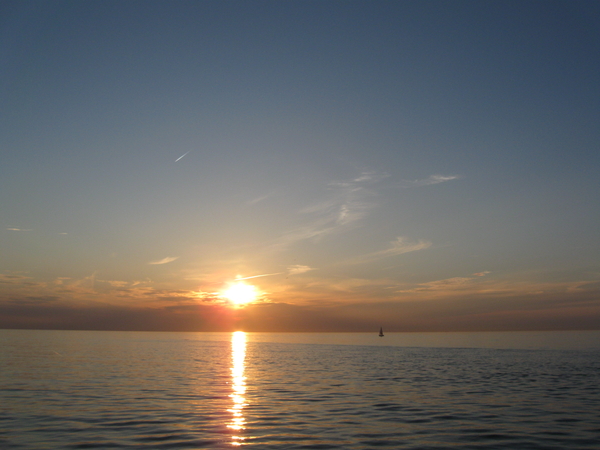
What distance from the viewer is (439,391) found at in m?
34.8

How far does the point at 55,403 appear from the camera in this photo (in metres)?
28.1

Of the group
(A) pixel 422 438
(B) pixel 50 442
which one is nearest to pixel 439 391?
(A) pixel 422 438

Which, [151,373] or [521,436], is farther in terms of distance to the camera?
[151,373]

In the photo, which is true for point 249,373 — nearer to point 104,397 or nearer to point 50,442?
point 104,397

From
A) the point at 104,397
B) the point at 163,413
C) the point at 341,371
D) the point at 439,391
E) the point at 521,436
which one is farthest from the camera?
the point at 341,371

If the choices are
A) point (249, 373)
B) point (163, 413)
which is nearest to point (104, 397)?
point (163, 413)

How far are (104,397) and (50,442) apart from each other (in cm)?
1282

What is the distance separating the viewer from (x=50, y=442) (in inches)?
738

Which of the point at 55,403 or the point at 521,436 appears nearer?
the point at 521,436

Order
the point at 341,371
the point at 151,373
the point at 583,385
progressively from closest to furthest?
the point at 583,385
the point at 151,373
the point at 341,371

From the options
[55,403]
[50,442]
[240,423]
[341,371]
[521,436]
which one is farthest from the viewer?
[341,371]

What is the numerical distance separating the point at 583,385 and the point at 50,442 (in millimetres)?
39596

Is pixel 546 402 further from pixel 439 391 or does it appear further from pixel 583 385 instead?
pixel 583 385

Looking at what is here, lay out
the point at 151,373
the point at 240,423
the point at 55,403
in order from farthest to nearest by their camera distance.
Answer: the point at 151,373 < the point at 55,403 < the point at 240,423
